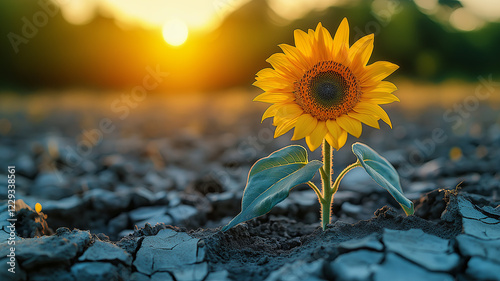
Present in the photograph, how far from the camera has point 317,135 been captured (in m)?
1.81

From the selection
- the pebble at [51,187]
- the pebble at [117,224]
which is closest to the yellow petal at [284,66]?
the pebble at [117,224]

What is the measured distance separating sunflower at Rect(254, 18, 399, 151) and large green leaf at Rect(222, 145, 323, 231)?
0.10 meters

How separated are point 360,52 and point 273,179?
2.35 ft

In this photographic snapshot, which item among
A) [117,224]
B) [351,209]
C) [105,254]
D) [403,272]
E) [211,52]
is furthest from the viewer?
[211,52]

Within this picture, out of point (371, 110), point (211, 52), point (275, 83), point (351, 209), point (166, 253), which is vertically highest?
point (211, 52)

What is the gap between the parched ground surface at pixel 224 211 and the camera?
1498 mm

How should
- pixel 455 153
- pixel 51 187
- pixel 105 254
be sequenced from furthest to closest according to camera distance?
pixel 455 153, pixel 51 187, pixel 105 254

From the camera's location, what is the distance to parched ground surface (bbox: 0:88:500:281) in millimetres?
1498

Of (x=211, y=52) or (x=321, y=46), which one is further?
(x=211, y=52)

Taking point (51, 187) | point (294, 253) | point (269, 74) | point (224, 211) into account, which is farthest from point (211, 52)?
point (294, 253)

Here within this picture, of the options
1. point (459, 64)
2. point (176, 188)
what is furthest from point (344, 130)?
point (459, 64)

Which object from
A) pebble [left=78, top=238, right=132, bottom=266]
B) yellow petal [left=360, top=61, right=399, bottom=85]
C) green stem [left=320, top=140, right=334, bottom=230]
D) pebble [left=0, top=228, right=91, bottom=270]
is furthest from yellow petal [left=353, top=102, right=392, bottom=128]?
pebble [left=0, top=228, right=91, bottom=270]

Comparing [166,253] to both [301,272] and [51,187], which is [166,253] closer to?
[301,272]

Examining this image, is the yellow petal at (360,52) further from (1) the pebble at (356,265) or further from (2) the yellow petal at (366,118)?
(1) the pebble at (356,265)
